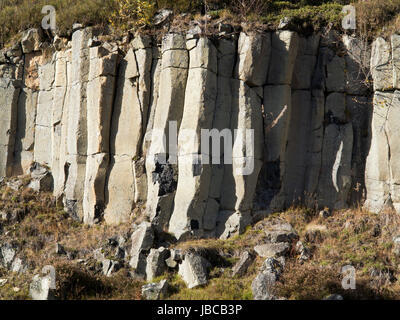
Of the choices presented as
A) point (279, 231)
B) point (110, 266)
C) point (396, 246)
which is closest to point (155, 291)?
point (110, 266)

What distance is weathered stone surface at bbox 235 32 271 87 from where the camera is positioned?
15016 millimetres

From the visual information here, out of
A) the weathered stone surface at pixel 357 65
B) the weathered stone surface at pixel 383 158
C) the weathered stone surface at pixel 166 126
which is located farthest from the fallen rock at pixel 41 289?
the weathered stone surface at pixel 357 65

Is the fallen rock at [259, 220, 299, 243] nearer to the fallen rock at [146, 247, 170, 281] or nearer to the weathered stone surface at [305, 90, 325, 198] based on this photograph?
the weathered stone surface at [305, 90, 325, 198]

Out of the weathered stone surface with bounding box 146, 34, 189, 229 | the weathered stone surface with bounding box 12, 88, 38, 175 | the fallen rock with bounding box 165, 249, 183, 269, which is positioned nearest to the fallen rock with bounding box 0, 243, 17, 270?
the weathered stone surface with bounding box 146, 34, 189, 229

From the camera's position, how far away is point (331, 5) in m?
17.0

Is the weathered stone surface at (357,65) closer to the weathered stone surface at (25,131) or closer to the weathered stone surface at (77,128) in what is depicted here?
the weathered stone surface at (77,128)

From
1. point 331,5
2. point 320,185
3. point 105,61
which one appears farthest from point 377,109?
point 105,61

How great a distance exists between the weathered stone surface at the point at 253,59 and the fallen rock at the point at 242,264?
5.19m

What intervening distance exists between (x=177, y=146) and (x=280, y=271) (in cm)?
488

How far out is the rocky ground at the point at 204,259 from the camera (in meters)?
11.4

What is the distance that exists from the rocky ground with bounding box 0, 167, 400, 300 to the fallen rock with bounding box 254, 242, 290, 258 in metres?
0.02

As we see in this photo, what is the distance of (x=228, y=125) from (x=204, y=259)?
4.28m

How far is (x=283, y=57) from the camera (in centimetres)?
1535
